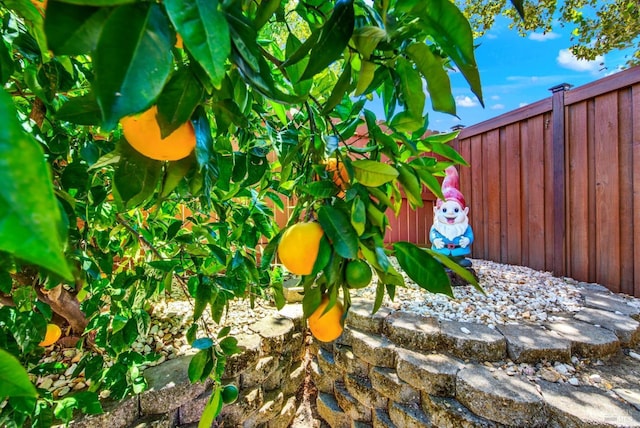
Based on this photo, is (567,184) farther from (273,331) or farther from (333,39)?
(333,39)

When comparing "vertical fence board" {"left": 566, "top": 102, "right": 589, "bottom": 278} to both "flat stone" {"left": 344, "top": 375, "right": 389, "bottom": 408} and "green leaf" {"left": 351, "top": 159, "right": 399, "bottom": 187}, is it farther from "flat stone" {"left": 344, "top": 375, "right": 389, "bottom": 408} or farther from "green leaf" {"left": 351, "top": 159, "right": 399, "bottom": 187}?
"green leaf" {"left": 351, "top": 159, "right": 399, "bottom": 187}

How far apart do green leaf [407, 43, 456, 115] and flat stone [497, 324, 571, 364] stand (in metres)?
1.74

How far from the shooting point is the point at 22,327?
1.94 ft

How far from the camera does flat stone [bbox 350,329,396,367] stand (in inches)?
71.3

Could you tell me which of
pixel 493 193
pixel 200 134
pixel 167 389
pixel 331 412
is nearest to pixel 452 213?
pixel 493 193

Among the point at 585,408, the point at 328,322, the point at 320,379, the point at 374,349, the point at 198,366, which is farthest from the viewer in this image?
the point at 320,379

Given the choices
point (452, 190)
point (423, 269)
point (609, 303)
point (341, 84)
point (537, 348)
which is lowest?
point (537, 348)

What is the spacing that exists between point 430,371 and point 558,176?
7.49ft

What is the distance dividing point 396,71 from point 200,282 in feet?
1.90

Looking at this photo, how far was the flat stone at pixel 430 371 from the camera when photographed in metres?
1.55

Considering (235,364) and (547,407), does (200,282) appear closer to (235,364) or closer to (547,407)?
(235,364)

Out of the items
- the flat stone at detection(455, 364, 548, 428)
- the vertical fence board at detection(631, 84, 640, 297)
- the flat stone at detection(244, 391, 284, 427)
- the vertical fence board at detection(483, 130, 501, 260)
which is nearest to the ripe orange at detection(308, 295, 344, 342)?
the flat stone at detection(455, 364, 548, 428)

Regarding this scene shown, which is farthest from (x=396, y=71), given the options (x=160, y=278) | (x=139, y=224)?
(x=139, y=224)

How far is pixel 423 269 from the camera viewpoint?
13.9 inches
